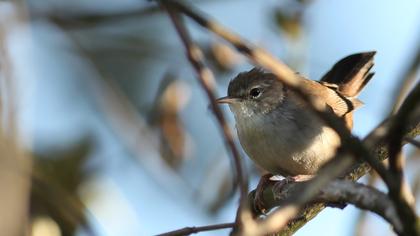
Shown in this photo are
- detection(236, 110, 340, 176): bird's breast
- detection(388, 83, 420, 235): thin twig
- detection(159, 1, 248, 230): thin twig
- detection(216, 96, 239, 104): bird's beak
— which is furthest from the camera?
detection(216, 96, 239, 104): bird's beak

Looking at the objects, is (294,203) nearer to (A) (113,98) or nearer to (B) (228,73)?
(A) (113,98)

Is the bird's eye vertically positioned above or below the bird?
above

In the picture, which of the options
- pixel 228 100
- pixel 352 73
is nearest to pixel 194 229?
pixel 228 100

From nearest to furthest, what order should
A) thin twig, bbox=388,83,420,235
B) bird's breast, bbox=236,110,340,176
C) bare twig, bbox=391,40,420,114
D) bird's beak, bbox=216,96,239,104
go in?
thin twig, bbox=388,83,420,235
bare twig, bbox=391,40,420,114
bird's breast, bbox=236,110,340,176
bird's beak, bbox=216,96,239,104

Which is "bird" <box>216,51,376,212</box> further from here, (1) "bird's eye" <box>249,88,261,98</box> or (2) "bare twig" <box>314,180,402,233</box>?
(2) "bare twig" <box>314,180,402,233</box>

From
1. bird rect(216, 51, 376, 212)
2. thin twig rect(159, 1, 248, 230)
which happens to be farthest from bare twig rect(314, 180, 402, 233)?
bird rect(216, 51, 376, 212)

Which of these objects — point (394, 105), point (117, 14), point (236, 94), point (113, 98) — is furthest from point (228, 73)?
point (394, 105)

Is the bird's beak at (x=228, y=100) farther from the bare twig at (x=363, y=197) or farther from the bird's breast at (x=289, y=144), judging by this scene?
the bare twig at (x=363, y=197)

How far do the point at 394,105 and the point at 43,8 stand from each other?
2962 mm

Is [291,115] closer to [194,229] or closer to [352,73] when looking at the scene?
[352,73]

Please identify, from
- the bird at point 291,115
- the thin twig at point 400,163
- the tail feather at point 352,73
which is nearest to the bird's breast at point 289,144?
the bird at point 291,115

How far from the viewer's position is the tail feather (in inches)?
201

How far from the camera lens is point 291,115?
180 inches

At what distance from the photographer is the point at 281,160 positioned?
4.35m
